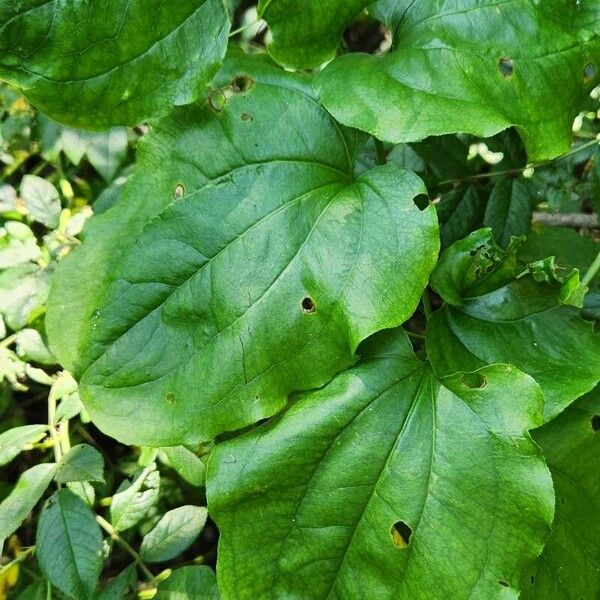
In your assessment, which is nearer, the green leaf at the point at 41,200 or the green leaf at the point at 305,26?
the green leaf at the point at 305,26

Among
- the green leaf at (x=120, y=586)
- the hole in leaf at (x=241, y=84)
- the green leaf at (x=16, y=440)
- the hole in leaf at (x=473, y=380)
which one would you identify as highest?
the hole in leaf at (x=241, y=84)

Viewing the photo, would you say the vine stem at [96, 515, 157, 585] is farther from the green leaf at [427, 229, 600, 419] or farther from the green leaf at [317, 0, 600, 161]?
the green leaf at [317, 0, 600, 161]

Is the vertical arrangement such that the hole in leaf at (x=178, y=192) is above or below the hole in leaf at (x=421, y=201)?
above

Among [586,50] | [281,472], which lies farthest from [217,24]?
[281,472]

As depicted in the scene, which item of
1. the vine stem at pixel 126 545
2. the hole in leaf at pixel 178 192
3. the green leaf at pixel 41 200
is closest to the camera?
the hole in leaf at pixel 178 192

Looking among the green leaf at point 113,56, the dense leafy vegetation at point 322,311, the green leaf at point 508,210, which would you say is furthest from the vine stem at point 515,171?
the green leaf at point 113,56

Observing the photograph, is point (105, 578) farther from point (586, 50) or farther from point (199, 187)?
point (586, 50)

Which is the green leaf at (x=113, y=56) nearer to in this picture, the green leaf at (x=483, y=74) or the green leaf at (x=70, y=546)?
the green leaf at (x=483, y=74)
